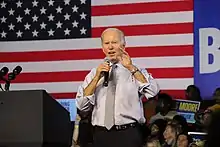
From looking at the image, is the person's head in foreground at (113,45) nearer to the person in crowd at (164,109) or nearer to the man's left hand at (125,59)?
the man's left hand at (125,59)

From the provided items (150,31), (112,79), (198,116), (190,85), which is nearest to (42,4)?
(150,31)

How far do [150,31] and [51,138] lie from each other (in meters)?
3.71

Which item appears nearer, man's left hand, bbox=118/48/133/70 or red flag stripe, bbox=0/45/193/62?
man's left hand, bbox=118/48/133/70

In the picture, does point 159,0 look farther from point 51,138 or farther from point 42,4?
point 51,138

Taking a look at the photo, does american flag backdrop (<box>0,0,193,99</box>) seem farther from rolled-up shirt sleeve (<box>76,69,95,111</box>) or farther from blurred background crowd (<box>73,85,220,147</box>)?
rolled-up shirt sleeve (<box>76,69,95,111</box>)

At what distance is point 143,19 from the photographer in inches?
229

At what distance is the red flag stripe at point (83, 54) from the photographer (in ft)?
18.7

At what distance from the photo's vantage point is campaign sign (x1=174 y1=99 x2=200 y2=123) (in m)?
5.02

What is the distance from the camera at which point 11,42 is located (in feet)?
20.1

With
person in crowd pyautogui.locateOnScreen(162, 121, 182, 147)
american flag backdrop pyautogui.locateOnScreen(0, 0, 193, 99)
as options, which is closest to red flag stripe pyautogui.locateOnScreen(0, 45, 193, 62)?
american flag backdrop pyautogui.locateOnScreen(0, 0, 193, 99)

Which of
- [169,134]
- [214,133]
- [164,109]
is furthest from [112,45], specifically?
[164,109]

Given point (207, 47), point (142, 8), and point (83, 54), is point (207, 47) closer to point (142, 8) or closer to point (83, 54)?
point (142, 8)

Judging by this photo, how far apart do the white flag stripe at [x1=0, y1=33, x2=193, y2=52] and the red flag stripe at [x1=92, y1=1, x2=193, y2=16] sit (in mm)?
293

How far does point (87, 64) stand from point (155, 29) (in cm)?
88
